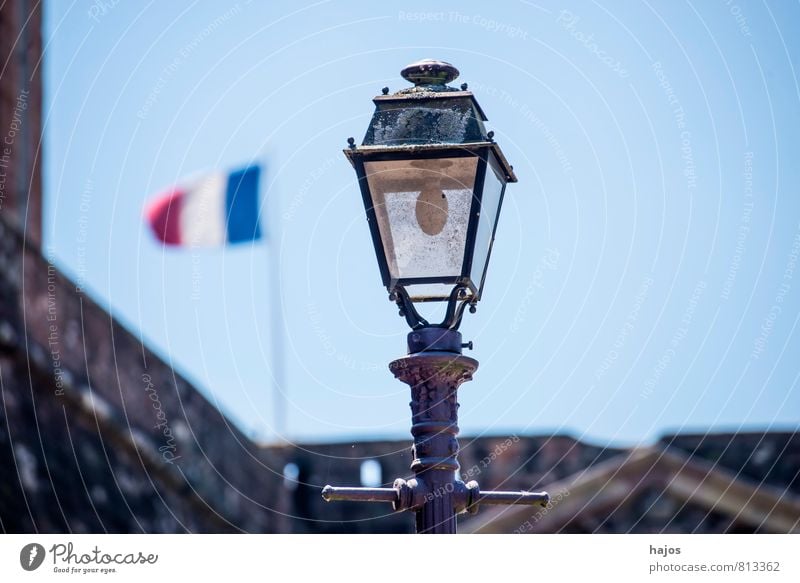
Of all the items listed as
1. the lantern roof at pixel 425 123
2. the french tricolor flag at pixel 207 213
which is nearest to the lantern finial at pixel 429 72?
the lantern roof at pixel 425 123

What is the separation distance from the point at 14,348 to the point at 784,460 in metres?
9.79

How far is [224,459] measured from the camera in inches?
751

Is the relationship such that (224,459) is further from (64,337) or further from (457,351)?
(457,351)

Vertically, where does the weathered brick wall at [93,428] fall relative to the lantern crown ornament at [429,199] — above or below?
above

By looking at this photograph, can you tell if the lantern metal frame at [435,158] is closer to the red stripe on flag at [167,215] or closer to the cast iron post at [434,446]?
the cast iron post at [434,446]

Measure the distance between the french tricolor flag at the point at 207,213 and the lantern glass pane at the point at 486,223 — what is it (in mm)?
15219

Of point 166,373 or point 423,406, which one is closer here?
point 423,406

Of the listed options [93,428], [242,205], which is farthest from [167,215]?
[93,428]

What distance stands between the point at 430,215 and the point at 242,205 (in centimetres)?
1797

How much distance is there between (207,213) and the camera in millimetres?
22203

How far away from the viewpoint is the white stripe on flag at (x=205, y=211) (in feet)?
71.2

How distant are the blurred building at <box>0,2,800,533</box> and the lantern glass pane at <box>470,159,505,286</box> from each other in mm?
8033
